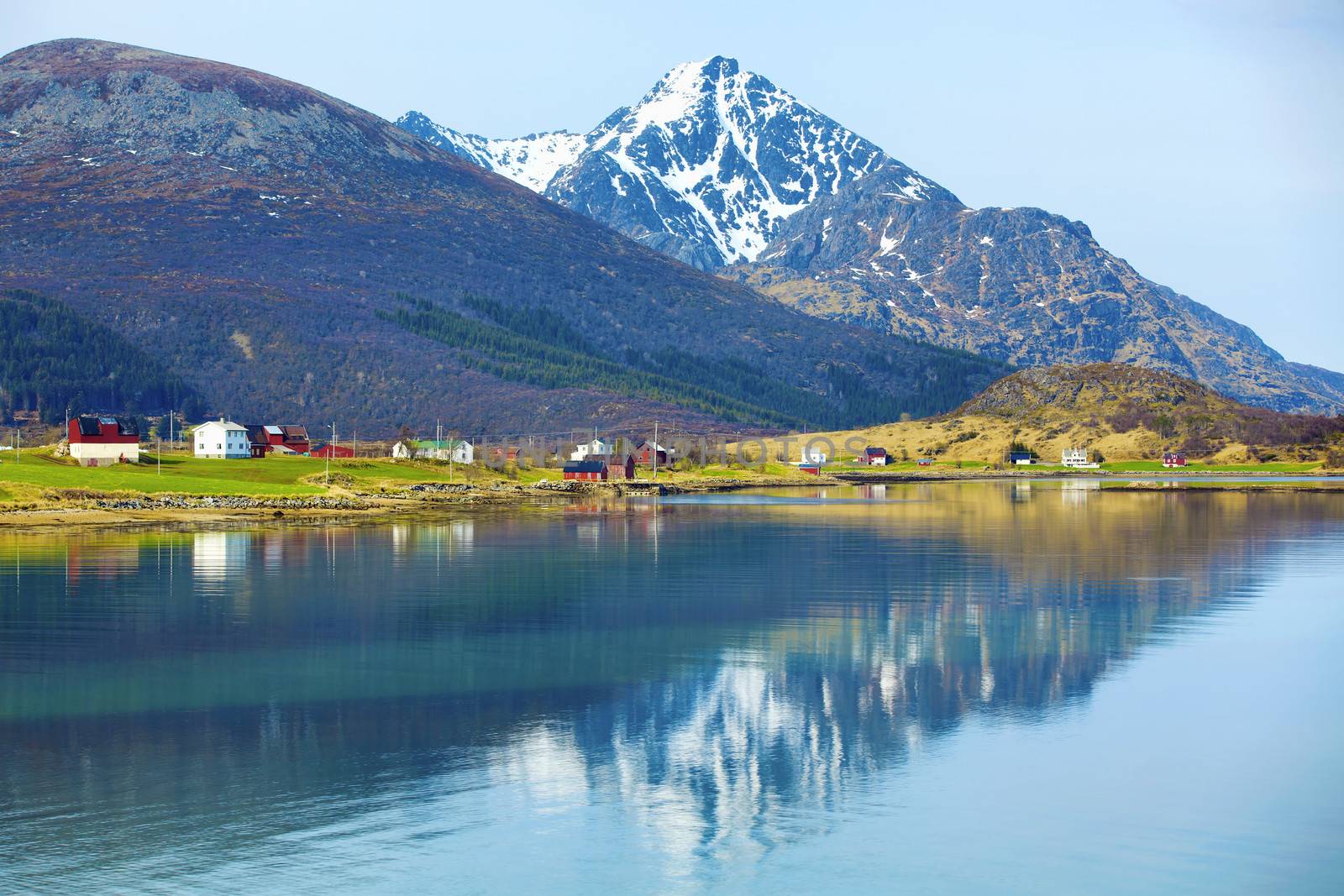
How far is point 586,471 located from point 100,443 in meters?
64.0

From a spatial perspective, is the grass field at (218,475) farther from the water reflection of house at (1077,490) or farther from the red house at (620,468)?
the water reflection of house at (1077,490)

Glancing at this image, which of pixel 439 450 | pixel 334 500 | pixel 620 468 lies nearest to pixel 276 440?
pixel 439 450

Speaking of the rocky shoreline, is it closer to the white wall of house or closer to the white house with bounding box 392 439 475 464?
the white house with bounding box 392 439 475 464

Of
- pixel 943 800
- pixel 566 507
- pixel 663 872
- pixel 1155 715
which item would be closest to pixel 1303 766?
pixel 1155 715

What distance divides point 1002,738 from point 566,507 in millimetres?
91637

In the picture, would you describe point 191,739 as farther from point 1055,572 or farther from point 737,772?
point 1055,572

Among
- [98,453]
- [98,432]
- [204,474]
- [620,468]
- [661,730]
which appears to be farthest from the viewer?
[620,468]

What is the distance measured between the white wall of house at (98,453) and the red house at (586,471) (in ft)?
196

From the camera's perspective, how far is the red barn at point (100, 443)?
11925 centimetres

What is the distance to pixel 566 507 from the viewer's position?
4673 inches

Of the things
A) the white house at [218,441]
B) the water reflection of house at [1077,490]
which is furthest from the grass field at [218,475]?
the water reflection of house at [1077,490]

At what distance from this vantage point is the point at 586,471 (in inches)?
6703

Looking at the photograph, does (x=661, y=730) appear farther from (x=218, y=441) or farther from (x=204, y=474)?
(x=218, y=441)

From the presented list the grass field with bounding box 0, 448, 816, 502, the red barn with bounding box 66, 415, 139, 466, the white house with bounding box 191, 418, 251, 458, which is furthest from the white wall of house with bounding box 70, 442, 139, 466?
the white house with bounding box 191, 418, 251, 458
